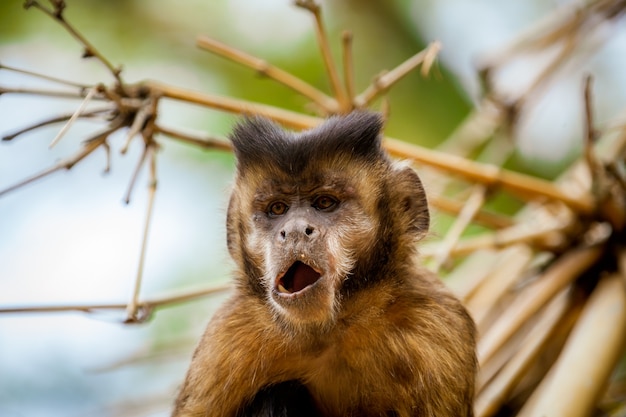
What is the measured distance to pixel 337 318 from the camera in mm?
3340

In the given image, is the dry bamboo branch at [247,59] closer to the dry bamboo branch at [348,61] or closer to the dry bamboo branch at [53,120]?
the dry bamboo branch at [348,61]

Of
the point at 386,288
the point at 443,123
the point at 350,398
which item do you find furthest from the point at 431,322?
the point at 443,123

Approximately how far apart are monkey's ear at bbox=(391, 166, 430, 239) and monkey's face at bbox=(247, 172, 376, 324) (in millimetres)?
224

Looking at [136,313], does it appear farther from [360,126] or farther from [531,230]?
[531,230]

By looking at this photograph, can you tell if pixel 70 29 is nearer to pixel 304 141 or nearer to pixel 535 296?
pixel 304 141

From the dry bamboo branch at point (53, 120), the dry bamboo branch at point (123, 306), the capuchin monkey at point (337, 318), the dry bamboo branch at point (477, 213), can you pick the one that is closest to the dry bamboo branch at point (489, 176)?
the dry bamboo branch at point (477, 213)

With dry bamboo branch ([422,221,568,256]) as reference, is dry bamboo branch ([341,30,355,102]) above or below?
above

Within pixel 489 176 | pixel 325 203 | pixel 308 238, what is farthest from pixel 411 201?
pixel 489 176

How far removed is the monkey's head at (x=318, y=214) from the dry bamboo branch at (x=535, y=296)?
84 cm

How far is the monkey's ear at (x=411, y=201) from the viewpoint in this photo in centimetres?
361

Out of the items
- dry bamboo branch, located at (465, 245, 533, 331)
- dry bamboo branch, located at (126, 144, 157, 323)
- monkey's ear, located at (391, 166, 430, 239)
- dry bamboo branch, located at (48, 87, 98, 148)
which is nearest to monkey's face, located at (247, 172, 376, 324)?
monkey's ear, located at (391, 166, 430, 239)

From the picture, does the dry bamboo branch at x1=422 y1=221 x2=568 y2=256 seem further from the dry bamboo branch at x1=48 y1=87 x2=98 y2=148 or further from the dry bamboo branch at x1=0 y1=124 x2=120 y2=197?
the dry bamboo branch at x1=48 y1=87 x2=98 y2=148

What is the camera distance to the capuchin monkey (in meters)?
3.31

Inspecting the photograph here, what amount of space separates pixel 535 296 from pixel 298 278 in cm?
161
